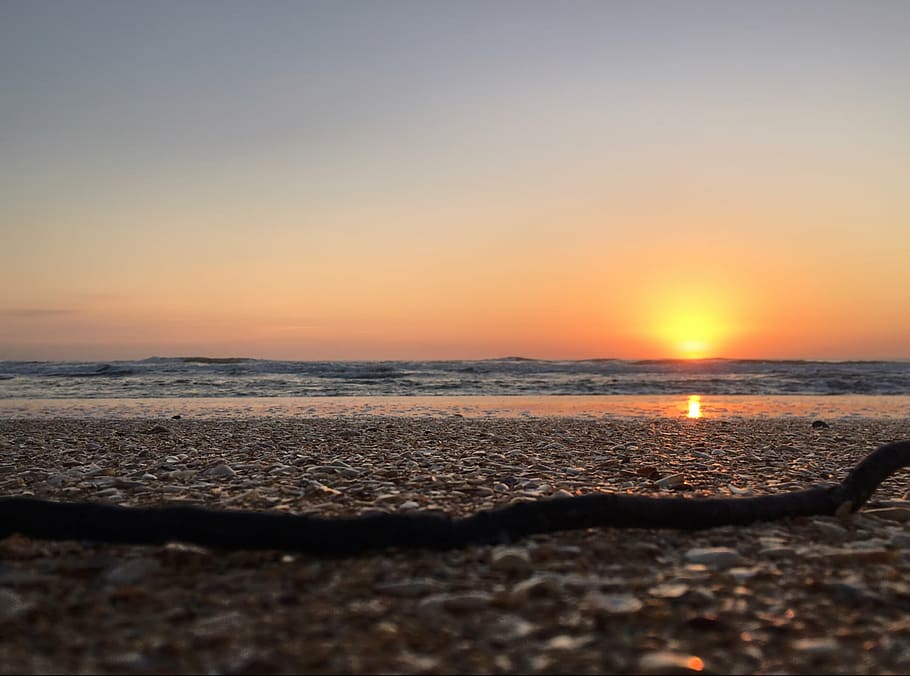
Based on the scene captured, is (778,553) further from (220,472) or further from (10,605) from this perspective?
(220,472)

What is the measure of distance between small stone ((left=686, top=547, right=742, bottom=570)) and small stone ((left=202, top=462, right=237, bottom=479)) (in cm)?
417

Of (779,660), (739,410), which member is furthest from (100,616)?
(739,410)

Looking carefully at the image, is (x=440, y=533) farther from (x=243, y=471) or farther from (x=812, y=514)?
(x=243, y=471)

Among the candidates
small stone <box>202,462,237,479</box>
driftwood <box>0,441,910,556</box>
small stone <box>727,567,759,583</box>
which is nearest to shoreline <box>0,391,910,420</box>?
small stone <box>202,462,237,479</box>

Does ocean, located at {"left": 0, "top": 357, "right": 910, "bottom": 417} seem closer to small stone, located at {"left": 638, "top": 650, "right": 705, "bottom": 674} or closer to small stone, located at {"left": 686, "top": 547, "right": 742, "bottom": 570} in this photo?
small stone, located at {"left": 686, "top": 547, "right": 742, "bottom": 570}

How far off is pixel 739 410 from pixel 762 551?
55.5ft

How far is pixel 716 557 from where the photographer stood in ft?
11.6

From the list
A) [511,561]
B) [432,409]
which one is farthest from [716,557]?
[432,409]

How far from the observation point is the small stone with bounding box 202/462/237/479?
6227 millimetres

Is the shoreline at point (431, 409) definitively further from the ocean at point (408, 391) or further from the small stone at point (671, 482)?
the small stone at point (671, 482)

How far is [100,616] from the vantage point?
278 cm

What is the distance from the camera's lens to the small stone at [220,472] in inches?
245

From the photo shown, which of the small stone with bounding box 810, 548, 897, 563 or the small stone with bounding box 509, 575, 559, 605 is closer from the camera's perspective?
the small stone with bounding box 509, 575, 559, 605

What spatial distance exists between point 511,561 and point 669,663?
1060mm
